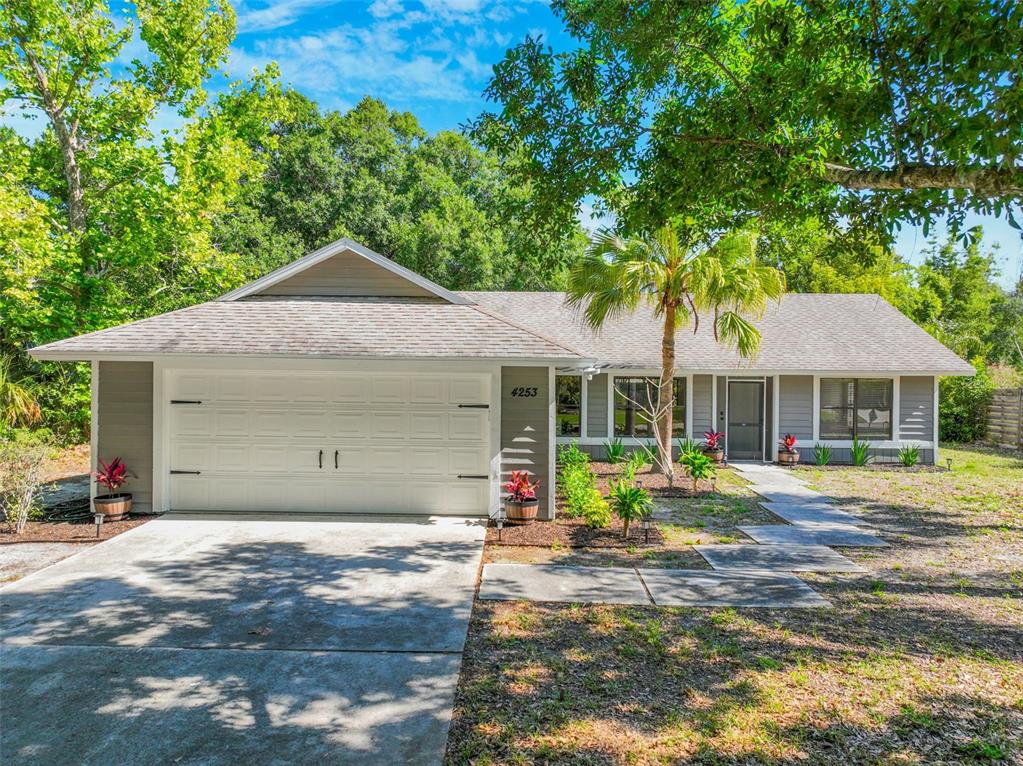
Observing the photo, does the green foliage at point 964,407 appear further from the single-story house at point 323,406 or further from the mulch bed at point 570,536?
the single-story house at point 323,406

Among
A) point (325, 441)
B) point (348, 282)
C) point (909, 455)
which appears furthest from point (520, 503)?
point (909, 455)

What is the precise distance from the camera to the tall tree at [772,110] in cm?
431

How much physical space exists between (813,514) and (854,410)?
736 cm

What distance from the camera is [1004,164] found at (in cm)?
441

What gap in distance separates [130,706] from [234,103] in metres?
19.4

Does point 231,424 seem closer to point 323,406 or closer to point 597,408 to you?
point 323,406

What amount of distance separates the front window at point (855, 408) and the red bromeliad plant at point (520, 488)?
416 inches

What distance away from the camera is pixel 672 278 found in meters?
11.1

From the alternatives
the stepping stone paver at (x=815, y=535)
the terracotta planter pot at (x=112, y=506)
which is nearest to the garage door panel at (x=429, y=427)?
the terracotta planter pot at (x=112, y=506)

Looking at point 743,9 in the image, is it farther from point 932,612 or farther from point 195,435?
point 195,435

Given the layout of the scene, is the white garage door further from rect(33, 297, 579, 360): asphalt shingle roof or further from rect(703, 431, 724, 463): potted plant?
rect(703, 431, 724, 463): potted plant

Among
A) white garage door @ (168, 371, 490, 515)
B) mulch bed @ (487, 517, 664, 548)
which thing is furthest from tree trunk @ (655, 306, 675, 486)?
white garage door @ (168, 371, 490, 515)

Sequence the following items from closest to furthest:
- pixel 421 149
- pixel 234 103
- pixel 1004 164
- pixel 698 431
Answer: pixel 1004 164 < pixel 698 431 < pixel 234 103 < pixel 421 149

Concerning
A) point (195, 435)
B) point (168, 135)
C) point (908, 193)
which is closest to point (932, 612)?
point (908, 193)
